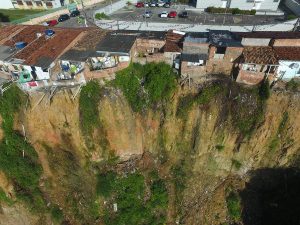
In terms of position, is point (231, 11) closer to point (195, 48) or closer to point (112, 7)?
point (195, 48)

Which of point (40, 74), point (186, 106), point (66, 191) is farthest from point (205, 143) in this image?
point (40, 74)

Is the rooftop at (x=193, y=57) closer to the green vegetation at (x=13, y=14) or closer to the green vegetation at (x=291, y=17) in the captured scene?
the green vegetation at (x=291, y=17)

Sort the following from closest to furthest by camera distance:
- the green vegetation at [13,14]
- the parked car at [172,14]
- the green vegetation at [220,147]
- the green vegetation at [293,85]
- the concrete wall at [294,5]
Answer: the green vegetation at [293,85] < the green vegetation at [220,147] < the concrete wall at [294,5] < the parked car at [172,14] < the green vegetation at [13,14]

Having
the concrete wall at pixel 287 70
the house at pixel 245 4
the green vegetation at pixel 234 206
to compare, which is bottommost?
the green vegetation at pixel 234 206

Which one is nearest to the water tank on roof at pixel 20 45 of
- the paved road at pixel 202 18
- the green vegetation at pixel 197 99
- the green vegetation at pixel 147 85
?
the green vegetation at pixel 147 85

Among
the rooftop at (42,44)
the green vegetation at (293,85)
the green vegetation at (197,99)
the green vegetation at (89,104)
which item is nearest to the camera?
the green vegetation at (293,85)

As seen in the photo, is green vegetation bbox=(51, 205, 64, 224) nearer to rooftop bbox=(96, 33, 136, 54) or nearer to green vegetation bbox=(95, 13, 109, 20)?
rooftop bbox=(96, 33, 136, 54)

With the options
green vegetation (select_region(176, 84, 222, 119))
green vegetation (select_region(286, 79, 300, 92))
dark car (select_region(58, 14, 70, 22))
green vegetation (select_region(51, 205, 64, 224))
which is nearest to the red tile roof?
green vegetation (select_region(176, 84, 222, 119))
